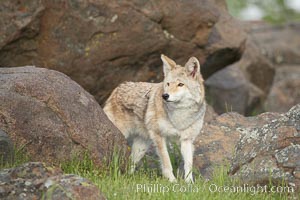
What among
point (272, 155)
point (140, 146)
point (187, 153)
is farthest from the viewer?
point (140, 146)

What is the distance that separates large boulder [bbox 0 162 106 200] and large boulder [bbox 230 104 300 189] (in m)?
2.26

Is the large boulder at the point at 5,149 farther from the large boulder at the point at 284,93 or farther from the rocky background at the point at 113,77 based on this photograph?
the large boulder at the point at 284,93

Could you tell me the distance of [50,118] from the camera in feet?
29.5

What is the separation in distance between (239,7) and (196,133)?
75.4 ft

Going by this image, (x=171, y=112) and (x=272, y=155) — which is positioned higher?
(x=171, y=112)

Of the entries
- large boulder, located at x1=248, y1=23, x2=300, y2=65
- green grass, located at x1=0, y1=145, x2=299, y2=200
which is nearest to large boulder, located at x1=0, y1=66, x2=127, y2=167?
green grass, located at x1=0, y1=145, x2=299, y2=200

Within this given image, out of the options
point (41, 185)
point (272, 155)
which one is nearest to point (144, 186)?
point (272, 155)

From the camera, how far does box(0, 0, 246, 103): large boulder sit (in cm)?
1243

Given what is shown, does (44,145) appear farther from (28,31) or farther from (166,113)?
(28,31)

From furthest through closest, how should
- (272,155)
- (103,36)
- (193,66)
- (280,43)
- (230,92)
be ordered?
(280,43)
(230,92)
(103,36)
(193,66)
(272,155)

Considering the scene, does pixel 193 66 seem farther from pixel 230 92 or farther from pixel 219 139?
pixel 230 92

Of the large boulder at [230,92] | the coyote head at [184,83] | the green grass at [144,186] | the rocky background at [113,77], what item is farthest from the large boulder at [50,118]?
the large boulder at [230,92]

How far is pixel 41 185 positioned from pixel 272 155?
119 inches

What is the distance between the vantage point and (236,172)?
866 centimetres
